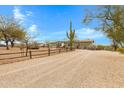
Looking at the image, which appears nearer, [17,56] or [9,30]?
[17,56]

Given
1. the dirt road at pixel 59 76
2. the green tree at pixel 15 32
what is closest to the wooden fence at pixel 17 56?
the dirt road at pixel 59 76

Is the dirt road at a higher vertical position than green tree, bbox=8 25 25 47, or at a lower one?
lower

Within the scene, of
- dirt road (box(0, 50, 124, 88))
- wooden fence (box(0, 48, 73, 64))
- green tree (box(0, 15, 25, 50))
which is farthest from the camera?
green tree (box(0, 15, 25, 50))

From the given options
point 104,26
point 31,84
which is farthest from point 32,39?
point 31,84

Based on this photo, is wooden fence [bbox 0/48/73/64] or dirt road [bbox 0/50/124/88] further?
wooden fence [bbox 0/48/73/64]

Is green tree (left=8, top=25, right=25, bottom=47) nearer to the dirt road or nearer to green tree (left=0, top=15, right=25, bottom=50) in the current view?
green tree (left=0, top=15, right=25, bottom=50)

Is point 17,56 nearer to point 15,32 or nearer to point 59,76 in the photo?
point 59,76

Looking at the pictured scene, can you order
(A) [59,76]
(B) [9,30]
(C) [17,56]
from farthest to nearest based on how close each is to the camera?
(B) [9,30] → (C) [17,56] → (A) [59,76]

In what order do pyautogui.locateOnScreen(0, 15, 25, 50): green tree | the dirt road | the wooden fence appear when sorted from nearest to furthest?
the dirt road → the wooden fence → pyautogui.locateOnScreen(0, 15, 25, 50): green tree

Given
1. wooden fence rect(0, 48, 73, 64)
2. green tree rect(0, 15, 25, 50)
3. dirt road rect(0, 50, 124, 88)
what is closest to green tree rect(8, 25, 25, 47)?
green tree rect(0, 15, 25, 50)

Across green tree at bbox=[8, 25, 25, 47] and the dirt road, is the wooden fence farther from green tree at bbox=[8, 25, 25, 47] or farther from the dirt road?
green tree at bbox=[8, 25, 25, 47]

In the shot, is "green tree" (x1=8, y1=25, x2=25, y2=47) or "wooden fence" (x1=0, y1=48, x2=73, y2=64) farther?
"green tree" (x1=8, y1=25, x2=25, y2=47)

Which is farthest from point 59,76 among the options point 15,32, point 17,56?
point 15,32
